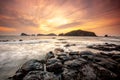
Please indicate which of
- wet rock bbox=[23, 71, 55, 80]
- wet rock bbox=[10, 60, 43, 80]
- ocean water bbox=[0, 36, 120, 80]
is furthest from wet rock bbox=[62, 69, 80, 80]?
ocean water bbox=[0, 36, 120, 80]

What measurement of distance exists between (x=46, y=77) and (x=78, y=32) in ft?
412

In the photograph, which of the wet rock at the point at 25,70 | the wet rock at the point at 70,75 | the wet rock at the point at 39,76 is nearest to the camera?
the wet rock at the point at 39,76

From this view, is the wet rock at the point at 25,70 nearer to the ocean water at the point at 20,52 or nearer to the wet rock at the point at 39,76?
the ocean water at the point at 20,52

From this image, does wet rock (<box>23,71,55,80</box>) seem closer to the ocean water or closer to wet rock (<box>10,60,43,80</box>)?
wet rock (<box>10,60,43,80</box>)

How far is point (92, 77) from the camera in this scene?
477 cm

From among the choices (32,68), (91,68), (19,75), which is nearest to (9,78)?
A: (19,75)

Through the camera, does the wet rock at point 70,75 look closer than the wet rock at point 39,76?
No

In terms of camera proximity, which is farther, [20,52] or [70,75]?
[20,52]

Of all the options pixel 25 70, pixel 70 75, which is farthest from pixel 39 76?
pixel 70 75

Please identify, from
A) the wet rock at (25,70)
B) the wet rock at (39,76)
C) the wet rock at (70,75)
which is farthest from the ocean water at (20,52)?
the wet rock at (70,75)

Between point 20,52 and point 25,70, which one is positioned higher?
point 25,70

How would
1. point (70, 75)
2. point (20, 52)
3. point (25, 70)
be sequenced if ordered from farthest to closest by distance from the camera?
point (20, 52)
point (25, 70)
point (70, 75)

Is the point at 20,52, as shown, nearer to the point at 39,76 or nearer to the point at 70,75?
the point at 39,76

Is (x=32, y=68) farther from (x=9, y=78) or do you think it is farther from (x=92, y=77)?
(x=92, y=77)
